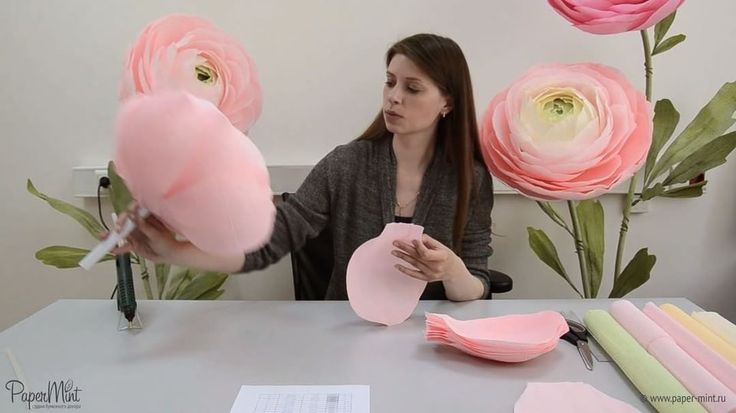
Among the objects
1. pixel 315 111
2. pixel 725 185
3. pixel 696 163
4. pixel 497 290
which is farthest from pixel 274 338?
pixel 725 185

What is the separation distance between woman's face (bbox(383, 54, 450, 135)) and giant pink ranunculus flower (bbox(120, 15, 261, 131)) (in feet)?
1.07

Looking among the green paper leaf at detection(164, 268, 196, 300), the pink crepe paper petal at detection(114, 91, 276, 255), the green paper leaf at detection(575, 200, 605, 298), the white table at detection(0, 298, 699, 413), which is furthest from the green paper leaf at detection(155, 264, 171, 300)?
the green paper leaf at detection(575, 200, 605, 298)

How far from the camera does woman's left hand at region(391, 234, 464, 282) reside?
0.86 m

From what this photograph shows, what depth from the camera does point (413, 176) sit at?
46.6 inches

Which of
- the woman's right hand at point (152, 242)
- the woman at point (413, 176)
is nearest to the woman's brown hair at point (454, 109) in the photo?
the woman at point (413, 176)

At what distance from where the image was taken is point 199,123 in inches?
18.6

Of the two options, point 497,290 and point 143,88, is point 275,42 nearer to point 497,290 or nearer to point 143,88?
point 143,88

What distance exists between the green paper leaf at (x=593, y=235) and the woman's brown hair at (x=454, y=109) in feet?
1.12

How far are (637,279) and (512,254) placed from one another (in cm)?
40

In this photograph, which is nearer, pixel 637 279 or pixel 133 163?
pixel 133 163

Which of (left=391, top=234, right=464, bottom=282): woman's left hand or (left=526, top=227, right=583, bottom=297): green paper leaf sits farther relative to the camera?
(left=526, top=227, right=583, bottom=297): green paper leaf

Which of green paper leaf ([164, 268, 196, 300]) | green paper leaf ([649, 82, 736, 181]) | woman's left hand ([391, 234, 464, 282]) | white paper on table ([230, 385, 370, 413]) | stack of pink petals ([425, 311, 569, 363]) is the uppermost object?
green paper leaf ([649, 82, 736, 181])

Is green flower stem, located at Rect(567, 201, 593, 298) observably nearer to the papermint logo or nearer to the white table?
the white table

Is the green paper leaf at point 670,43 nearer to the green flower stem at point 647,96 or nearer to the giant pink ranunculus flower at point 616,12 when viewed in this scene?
the green flower stem at point 647,96
